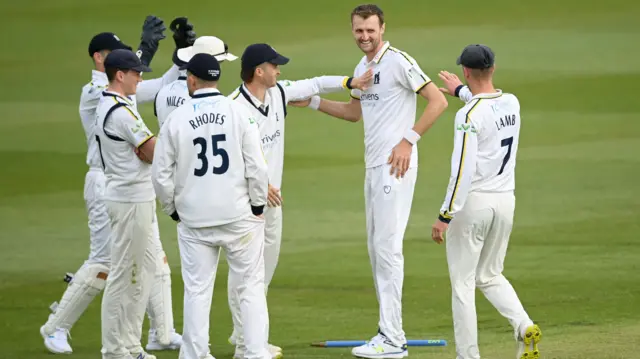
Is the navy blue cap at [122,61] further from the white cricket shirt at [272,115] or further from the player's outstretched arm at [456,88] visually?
the player's outstretched arm at [456,88]

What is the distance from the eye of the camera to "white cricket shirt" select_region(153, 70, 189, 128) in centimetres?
781

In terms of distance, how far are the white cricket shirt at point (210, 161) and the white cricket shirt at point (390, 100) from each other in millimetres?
1127

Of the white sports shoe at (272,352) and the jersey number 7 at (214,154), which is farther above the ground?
the jersey number 7 at (214,154)

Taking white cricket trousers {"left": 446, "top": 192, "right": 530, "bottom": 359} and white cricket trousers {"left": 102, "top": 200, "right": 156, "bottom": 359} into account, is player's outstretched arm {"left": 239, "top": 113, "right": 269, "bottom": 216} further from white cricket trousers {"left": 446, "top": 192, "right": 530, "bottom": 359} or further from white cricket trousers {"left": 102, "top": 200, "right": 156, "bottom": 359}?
white cricket trousers {"left": 446, "top": 192, "right": 530, "bottom": 359}

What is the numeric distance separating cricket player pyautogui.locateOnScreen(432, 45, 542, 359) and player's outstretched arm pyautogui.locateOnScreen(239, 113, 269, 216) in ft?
3.03

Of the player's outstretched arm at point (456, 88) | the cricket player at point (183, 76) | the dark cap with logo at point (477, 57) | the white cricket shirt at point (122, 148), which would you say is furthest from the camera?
the cricket player at point (183, 76)

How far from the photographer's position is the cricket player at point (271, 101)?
704 cm

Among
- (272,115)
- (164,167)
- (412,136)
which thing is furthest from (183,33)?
(164,167)

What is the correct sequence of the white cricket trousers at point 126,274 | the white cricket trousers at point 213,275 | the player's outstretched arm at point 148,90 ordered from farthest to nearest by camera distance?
the player's outstretched arm at point 148,90
the white cricket trousers at point 126,274
the white cricket trousers at point 213,275

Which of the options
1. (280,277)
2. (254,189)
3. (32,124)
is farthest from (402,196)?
(32,124)

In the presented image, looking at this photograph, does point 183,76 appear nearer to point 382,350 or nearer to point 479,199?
point 382,350

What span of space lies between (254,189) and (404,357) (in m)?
1.49

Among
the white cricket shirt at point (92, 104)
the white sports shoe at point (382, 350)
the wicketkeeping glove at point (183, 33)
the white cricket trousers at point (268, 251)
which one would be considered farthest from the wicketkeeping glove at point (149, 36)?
the white sports shoe at point (382, 350)

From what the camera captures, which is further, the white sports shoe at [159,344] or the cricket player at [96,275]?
the white sports shoe at [159,344]
